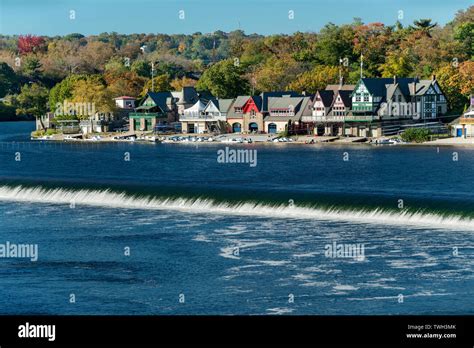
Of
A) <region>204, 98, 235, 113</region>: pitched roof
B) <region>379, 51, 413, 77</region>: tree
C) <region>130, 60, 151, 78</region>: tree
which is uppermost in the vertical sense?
<region>130, 60, 151, 78</region>: tree

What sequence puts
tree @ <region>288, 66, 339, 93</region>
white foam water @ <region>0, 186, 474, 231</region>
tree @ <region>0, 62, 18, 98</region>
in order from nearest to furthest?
white foam water @ <region>0, 186, 474, 231</region>
tree @ <region>288, 66, 339, 93</region>
tree @ <region>0, 62, 18, 98</region>

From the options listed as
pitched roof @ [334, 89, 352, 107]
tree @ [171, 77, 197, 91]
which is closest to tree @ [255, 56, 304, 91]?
tree @ [171, 77, 197, 91]

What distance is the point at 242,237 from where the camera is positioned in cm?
4522

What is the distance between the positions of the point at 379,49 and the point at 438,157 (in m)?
49.7

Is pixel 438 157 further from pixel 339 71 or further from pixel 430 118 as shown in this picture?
pixel 339 71

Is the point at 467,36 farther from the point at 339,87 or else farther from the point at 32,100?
the point at 32,100

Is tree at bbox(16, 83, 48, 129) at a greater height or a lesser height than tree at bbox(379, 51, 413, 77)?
lesser

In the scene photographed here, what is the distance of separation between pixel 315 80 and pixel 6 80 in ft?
244

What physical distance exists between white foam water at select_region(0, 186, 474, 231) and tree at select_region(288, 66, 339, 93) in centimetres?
5921

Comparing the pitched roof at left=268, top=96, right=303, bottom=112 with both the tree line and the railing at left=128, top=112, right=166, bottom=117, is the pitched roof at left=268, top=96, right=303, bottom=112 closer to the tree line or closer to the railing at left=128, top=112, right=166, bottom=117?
the tree line

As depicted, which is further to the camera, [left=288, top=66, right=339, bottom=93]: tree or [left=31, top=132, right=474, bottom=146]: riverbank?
[left=288, top=66, right=339, bottom=93]: tree

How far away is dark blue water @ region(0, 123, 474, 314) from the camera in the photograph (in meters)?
34.3
